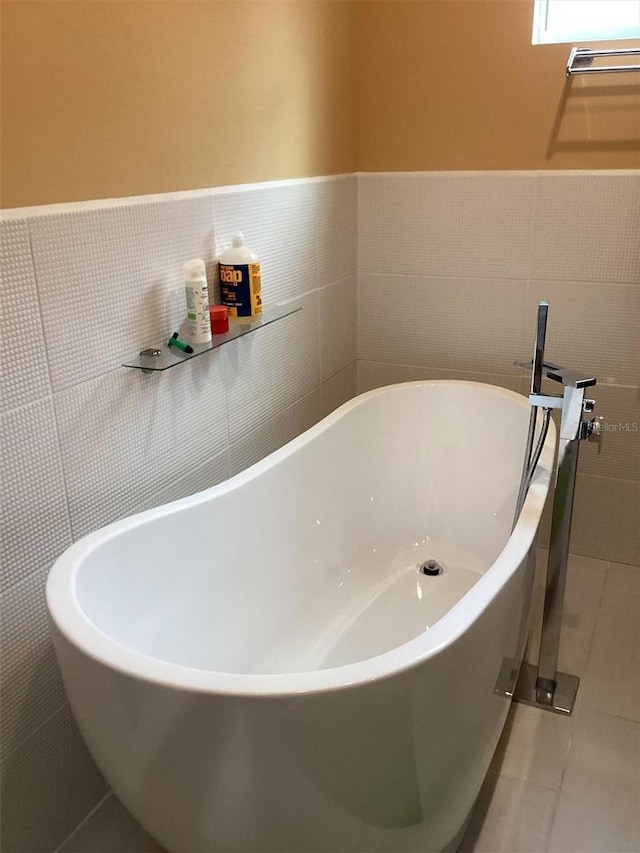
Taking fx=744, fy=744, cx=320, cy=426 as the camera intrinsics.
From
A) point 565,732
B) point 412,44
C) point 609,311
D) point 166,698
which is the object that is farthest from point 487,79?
point 166,698

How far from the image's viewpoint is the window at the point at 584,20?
2.21 metres

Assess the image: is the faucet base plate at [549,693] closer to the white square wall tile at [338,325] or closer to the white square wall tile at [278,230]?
the white square wall tile at [338,325]

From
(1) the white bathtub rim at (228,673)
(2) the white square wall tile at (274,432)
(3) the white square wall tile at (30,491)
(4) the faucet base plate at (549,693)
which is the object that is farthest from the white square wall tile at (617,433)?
(3) the white square wall tile at (30,491)

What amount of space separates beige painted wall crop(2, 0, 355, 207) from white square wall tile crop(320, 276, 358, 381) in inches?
16.9

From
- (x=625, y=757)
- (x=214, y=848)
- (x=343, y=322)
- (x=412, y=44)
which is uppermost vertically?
(x=412, y=44)

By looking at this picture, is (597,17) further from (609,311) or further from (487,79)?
(609,311)

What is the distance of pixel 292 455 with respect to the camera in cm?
195

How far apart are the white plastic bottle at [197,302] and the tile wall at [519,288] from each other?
44.9 inches

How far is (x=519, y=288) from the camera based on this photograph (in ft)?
8.13

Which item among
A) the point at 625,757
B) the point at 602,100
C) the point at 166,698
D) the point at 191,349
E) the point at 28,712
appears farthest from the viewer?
the point at 602,100

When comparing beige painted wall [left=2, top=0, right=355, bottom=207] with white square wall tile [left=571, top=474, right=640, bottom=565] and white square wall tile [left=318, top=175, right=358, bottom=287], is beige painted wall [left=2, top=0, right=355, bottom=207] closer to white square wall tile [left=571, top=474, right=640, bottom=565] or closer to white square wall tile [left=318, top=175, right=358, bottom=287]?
white square wall tile [left=318, top=175, right=358, bottom=287]

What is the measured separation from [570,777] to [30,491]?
1.37 metres

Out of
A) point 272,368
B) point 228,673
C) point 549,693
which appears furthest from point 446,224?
point 228,673

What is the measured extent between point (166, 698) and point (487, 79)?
209 cm
